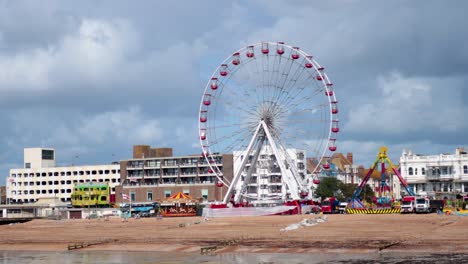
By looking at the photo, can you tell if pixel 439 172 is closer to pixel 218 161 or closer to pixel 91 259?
pixel 218 161

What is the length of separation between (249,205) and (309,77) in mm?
22051

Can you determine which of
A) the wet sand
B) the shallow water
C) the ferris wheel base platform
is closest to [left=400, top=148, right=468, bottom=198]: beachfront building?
the ferris wheel base platform

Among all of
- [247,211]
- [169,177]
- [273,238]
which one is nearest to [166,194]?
[169,177]

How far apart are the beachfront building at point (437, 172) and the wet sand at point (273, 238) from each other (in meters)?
73.6

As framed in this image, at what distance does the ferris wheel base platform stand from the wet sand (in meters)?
22.2

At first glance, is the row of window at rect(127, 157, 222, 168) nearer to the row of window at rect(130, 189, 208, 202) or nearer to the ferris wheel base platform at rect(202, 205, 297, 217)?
the row of window at rect(130, 189, 208, 202)

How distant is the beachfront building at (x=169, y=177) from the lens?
184m

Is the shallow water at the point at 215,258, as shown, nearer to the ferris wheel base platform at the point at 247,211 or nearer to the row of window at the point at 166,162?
the ferris wheel base platform at the point at 247,211

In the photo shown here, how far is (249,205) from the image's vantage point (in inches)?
4424

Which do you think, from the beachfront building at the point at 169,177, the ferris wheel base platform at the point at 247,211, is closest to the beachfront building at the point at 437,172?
the beachfront building at the point at 169,177

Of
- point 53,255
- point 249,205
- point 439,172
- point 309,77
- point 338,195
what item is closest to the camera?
point 53,255

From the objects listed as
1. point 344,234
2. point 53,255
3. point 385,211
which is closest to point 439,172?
point 385,211

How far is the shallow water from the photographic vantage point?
148ft

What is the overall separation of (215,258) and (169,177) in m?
143
